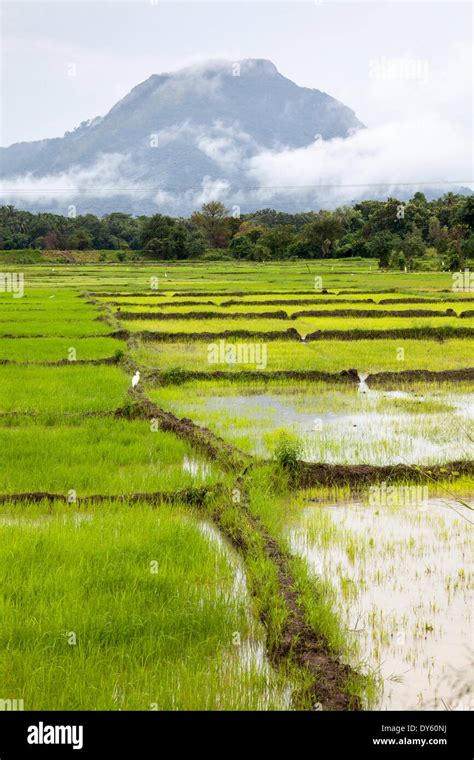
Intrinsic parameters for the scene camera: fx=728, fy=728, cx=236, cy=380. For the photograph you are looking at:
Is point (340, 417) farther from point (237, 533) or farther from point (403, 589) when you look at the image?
→ point (403, 589)

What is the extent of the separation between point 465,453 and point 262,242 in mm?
48043

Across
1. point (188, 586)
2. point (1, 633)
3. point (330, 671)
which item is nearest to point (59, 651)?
point (1, 633)

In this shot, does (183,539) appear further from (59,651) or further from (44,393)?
(44,393)

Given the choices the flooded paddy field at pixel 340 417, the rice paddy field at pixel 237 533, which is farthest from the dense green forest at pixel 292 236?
the rice paddy field at pixel 237 533

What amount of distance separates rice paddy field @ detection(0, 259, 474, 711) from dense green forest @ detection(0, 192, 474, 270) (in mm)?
29227

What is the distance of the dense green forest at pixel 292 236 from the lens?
1603 inches

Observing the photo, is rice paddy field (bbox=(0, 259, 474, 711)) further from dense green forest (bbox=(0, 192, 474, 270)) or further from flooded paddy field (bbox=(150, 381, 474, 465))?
dense green forest (bbox=(0, 192, 474, 270))

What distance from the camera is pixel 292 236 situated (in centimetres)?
5362

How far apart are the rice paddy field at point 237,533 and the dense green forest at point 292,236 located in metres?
29.2

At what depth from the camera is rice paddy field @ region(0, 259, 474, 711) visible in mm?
2775
